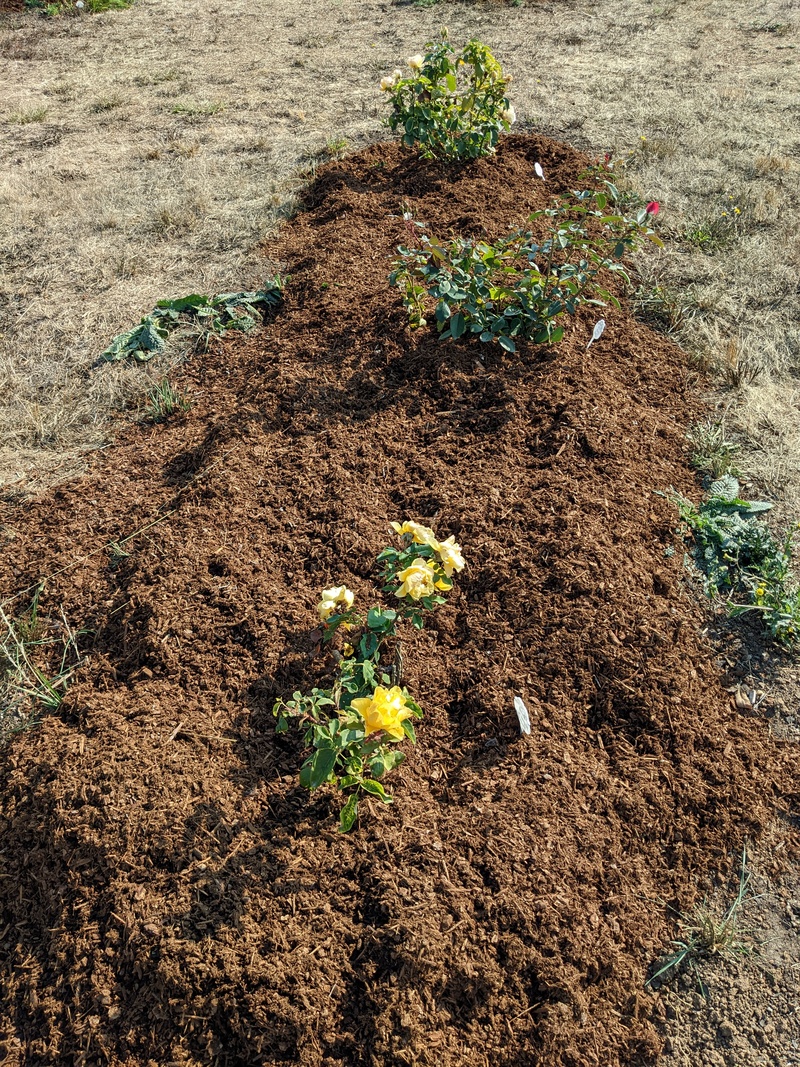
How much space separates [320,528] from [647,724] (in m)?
1.26

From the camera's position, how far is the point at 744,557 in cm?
258

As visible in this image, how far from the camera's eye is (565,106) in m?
5.75

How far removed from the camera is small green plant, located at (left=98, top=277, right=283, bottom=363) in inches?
143

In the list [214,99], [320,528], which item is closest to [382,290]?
[320,528]

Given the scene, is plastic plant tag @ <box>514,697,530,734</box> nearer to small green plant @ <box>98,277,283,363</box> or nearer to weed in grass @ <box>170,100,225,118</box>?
small green plant @ <box>98,277,283,363</box>

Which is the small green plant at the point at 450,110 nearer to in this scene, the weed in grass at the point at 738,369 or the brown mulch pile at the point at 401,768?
the brown mulch pile at the point at 401,768

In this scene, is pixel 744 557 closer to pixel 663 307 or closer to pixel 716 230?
pixel 663 307

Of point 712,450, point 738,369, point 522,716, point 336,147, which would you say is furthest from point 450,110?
point 522,716

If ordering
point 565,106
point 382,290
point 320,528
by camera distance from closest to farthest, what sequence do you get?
point 320,528, point 382,290, point 565,106

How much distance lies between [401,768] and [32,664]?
1305 millimetres

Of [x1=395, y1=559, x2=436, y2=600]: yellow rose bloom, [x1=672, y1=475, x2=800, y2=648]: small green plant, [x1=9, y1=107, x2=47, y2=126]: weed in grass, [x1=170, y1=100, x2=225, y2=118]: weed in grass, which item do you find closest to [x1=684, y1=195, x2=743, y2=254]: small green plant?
[x1=672, y1=475, x2=800, y2=648]: small green plant

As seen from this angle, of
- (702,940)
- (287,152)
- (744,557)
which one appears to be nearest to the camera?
(702,940)

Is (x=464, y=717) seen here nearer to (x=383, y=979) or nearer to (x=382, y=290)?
(x=383, y=979)

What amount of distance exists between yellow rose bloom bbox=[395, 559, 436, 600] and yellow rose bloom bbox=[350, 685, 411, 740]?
283 mm
